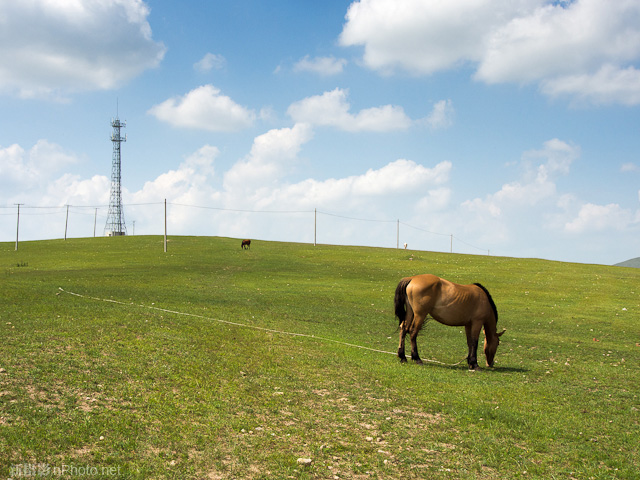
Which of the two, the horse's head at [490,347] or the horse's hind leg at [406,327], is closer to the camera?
the horse's hind leg at [406,327]

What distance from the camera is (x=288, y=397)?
32.0 ft

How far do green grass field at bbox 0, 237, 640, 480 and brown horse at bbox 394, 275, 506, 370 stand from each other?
2.79 ft

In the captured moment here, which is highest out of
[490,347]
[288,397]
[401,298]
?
[401,298]

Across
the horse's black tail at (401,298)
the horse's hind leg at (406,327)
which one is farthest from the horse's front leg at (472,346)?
the horse's black tail at (401,298)

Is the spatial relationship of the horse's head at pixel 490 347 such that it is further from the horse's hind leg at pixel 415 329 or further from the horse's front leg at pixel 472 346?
the horse's hind leg at pixel 415 329

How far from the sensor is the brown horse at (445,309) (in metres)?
13.7

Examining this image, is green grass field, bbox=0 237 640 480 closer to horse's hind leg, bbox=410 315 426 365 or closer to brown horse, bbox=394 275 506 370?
horse's hind leg, bbox=410 315 426 365

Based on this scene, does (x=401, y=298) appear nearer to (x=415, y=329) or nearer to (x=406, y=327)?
(x=406, y=327)

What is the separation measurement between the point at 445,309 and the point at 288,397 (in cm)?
592

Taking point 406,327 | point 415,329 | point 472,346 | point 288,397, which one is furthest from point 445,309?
point 288,397

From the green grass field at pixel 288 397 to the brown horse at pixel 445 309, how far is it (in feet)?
2.79

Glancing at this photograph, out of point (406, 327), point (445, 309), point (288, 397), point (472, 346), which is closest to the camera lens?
point (288, 397)

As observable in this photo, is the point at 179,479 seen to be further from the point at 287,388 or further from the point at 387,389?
the point at 387,389

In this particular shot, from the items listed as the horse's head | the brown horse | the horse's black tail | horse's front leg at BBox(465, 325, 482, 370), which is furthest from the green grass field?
the horse's black tail
